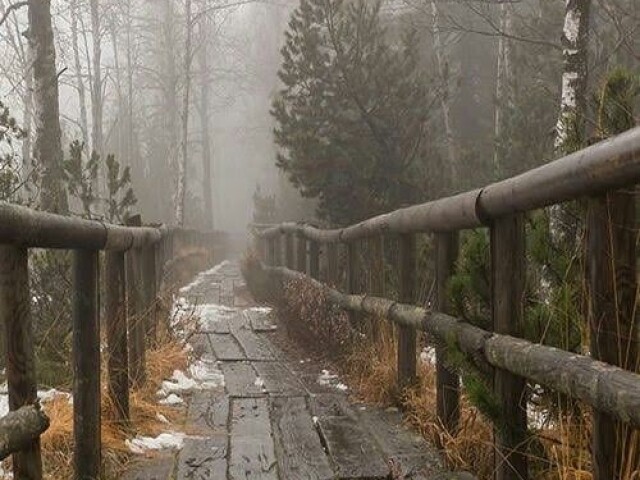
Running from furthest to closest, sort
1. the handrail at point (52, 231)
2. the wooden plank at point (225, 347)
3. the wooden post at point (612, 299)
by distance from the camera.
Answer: the wooden plank at point (225, 347) < the handrail at point (52, 231) < the wooden post at point (612, 299)

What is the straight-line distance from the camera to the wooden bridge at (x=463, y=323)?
223 cm

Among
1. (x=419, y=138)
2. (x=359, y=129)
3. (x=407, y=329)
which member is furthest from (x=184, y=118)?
(x=407, y=329)

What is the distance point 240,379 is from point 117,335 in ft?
6.94

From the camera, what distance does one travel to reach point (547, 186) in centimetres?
252

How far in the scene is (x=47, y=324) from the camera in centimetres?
668

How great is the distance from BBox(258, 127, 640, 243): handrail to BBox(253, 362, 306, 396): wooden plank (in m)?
1.87

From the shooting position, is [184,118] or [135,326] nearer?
[135,326]

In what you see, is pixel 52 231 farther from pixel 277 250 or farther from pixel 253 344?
pixel 277 250

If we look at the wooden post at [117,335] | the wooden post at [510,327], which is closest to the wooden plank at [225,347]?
the wooden post at [117,335]

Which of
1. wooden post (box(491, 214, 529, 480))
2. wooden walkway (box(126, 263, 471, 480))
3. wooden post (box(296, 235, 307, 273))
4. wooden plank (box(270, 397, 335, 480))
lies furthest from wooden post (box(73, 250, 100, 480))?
wooden post (box(296, 235, 307, 273))

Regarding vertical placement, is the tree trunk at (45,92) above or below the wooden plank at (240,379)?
above

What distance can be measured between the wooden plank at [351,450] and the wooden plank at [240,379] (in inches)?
38.9

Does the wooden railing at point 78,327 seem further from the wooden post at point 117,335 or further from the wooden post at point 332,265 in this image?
the wooden post at point 332,265

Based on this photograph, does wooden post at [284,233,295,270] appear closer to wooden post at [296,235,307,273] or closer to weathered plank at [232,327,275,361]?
wooden post at [296,235,307,273]
